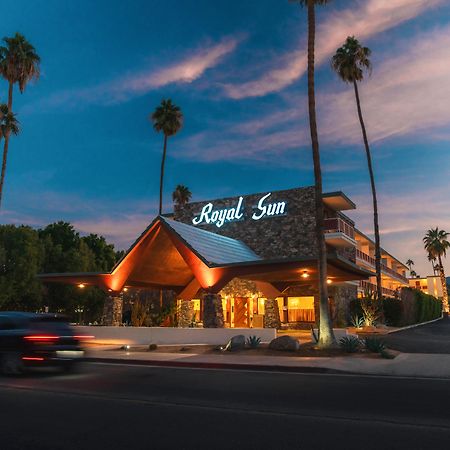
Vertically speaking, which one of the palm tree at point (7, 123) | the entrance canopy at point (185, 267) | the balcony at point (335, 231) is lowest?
the entrance canopy at point (185, 267)

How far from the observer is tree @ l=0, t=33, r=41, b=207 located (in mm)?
39250

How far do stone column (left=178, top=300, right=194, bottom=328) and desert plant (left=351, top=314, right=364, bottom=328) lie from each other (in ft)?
39.5

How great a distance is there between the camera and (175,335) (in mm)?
23859

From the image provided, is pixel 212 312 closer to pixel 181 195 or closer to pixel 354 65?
pixel 354 65

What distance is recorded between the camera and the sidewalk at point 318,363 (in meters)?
13.5

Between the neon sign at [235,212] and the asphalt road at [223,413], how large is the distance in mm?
26984

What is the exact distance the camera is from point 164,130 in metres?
49.1

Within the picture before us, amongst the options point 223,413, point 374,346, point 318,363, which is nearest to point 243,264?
point 374,346

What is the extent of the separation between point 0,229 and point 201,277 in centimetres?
2205

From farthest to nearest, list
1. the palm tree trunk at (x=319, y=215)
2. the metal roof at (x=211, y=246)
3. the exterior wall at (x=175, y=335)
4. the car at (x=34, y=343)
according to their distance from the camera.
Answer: the metal roof at (x=211, y=246) → the exterior wall at (x=175, y=335) → the palm tree trunk at (x=319, y=215) → the car at (x=34, y=343)

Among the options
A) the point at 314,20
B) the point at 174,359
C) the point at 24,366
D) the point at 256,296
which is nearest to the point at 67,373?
the point at 24,366

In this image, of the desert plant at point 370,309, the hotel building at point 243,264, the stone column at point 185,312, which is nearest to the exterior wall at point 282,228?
the hotel building at point 243,264

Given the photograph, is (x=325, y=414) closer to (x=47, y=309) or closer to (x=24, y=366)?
(x=24, y=366)

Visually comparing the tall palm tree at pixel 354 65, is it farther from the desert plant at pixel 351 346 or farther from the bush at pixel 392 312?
the desert plant at pixel 351 346
